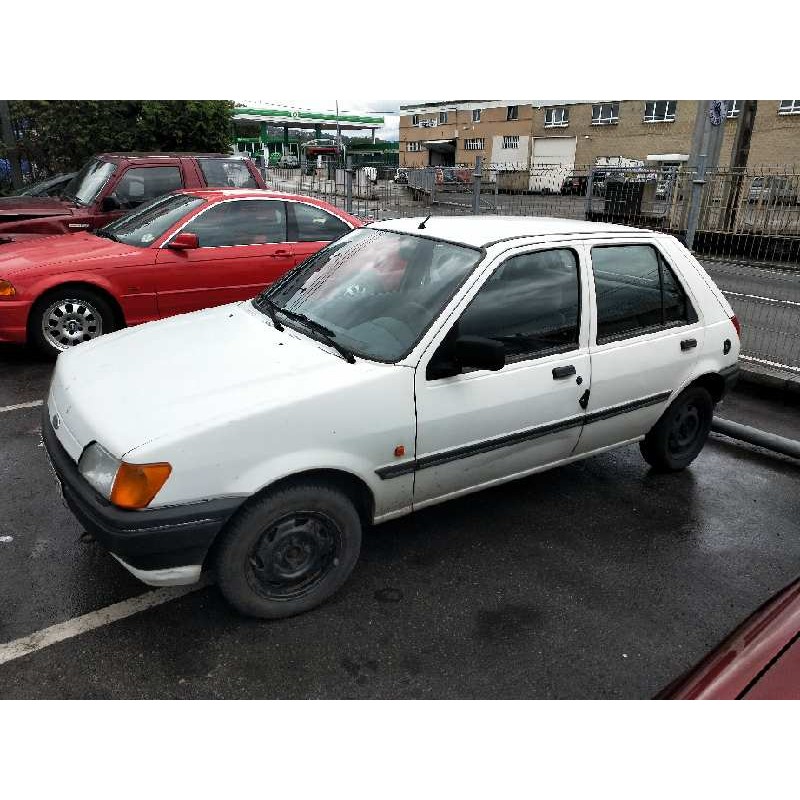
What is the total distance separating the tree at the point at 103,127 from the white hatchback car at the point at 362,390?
43.9 feet

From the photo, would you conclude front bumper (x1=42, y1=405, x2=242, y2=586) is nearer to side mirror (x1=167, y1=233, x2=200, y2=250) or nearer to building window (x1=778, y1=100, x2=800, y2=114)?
side mirror (x1=167, y1=233, x2=200, y2=250)

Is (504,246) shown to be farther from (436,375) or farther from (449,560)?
(449,560)

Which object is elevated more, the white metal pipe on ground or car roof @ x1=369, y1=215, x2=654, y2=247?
car roof @ x1=369, y1=215, x2=654, y2=247

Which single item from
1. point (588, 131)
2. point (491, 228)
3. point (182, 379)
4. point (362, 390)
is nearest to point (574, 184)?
point (491, 228)

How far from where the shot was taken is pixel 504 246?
3.33 m

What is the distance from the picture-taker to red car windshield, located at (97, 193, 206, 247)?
20.9 feet

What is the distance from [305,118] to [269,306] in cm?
5792

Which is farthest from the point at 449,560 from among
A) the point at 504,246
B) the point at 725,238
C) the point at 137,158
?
the point at 725,238

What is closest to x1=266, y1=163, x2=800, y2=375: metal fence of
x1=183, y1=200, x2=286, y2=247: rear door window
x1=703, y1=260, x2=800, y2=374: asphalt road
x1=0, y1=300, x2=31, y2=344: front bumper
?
x1=703, y1=260, x2=800, y2=374: asphalt road

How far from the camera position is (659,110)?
38.1 metres

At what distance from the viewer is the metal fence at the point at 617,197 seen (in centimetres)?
1020

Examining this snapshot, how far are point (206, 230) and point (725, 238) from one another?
8.98 meters

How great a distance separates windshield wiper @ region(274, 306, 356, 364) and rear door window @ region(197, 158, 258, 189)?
18.9 feet

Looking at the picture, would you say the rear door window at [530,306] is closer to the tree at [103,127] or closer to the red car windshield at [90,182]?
the red car windshield at [90,182]
